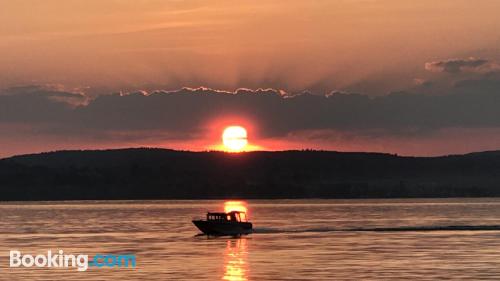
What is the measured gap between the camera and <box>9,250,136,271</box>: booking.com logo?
412 ft

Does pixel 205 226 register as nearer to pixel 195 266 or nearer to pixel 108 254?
pixel 108 254

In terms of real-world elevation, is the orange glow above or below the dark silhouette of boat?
below

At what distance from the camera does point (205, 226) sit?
188000mm

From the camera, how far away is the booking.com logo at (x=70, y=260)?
412 feet

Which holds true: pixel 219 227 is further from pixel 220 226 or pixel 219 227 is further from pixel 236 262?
pixel 236 262

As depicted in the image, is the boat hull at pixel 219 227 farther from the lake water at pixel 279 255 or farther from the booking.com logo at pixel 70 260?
the booking.com logo at pixel 70 260

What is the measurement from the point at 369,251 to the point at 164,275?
39.9 meters

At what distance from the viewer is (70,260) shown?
439 feet

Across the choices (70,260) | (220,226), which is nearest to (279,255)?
(70,260)

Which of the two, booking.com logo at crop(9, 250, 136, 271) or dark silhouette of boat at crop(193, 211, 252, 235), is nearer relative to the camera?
booking.com logo at crop(9, 250, 136, 271)

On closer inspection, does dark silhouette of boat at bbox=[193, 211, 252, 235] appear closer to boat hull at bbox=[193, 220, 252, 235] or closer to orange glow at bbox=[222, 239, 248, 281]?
boat hull at bbox=[193, 220, 252, 235]

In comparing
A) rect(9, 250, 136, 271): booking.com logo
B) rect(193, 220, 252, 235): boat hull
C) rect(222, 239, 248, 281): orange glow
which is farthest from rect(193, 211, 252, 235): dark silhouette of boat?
rect(9, 250, 136, 271): booking.com logo

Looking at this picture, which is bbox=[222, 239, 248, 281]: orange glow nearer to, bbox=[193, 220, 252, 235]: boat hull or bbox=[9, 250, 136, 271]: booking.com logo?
bbox=[9, 250, 136, 271]: booking.com logo

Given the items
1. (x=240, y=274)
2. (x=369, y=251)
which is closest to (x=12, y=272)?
(x=240, y=274)
